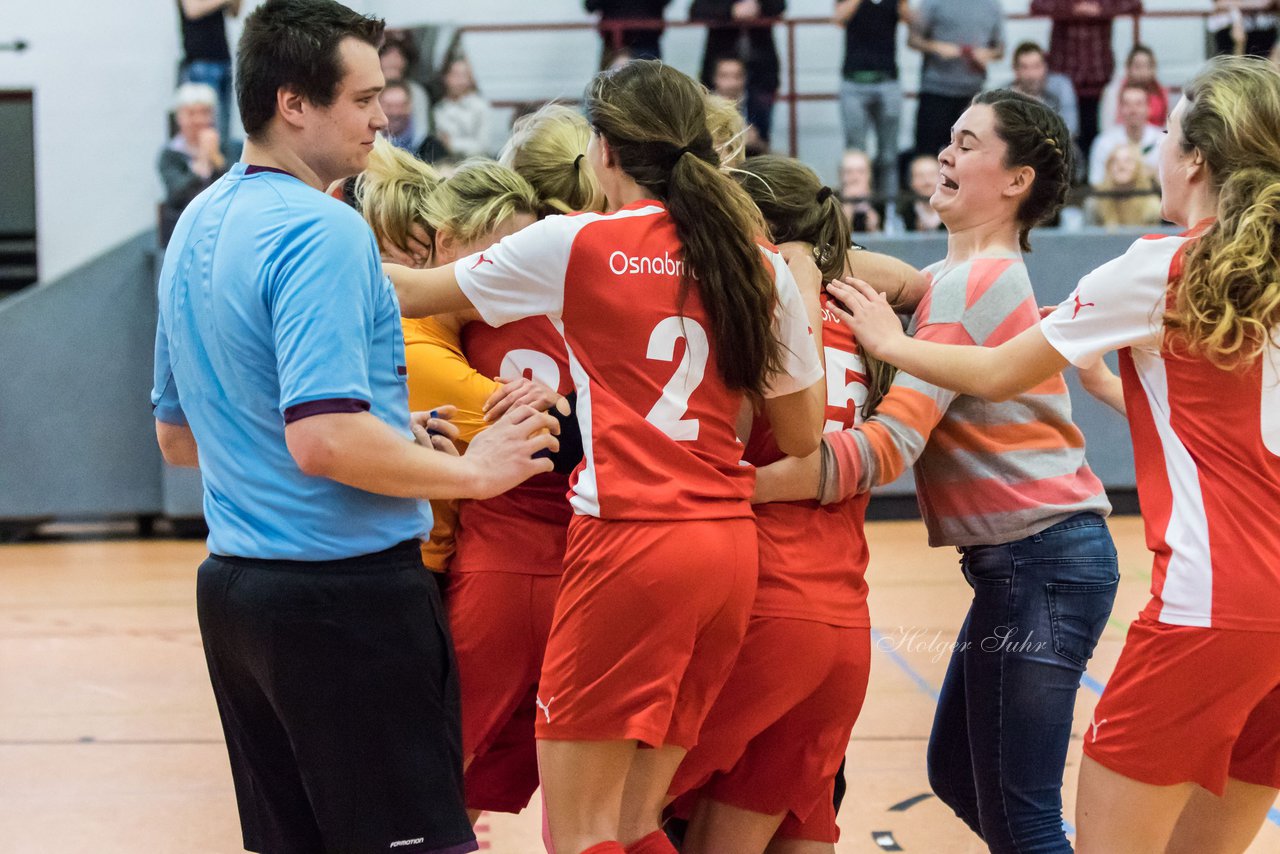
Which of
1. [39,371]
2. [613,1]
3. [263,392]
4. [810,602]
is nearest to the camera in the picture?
[263,392]

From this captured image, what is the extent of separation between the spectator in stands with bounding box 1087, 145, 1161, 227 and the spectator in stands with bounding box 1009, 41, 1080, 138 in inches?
14.9

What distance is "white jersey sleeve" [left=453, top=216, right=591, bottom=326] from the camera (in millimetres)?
2244

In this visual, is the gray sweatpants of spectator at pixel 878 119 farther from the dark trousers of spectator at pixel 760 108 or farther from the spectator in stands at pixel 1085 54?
the spectator in stands at pixel 1085 54

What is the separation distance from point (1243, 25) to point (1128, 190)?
165cm

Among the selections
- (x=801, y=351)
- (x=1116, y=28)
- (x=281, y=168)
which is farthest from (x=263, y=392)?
(x=1116, y=28)

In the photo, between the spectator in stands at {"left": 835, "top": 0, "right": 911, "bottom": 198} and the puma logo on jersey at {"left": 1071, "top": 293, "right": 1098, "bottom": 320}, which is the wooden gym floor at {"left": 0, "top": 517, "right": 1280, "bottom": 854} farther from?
the spectator in stands at {"left": 835, "top": 0, "right": 911, "bottom": 198}

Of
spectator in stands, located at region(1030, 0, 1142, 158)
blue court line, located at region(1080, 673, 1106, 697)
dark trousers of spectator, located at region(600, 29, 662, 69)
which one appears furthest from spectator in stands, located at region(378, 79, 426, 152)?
blue court line, located at region(1080, 673, 1106, 697)

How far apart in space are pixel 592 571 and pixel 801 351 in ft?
1.66

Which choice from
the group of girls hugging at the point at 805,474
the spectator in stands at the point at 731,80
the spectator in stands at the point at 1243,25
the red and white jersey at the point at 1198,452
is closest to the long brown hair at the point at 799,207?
the group of girls hugging at the point at 805,474

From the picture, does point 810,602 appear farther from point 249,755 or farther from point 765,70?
point 765,70

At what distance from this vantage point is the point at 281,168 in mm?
2158

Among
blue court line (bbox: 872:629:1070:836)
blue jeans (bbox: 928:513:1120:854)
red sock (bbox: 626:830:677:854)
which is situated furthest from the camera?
blue court line (bbox: 872:629:1070:836)

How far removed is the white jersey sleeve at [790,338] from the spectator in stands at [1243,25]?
8662mm

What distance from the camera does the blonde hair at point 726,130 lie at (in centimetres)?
255
